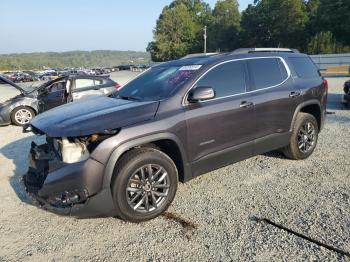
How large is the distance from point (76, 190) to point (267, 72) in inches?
127

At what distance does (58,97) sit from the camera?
10289mm

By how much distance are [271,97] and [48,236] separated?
3452 mm

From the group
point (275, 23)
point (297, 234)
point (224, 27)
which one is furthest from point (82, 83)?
point (224, 27)

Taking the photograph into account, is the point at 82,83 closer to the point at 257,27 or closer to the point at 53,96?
the point at 53,96

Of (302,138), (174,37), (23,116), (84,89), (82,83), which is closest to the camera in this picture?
(302,138)

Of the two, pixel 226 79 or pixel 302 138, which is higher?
pixel 226 79

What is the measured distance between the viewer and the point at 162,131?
12.6ft

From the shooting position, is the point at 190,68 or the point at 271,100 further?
the point at 271,100

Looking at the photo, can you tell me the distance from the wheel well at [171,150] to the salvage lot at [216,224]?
47 cm

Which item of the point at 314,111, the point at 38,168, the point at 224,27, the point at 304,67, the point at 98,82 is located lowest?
the point at 38,168

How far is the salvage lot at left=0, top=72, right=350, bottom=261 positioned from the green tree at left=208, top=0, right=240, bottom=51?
70837 millimetres

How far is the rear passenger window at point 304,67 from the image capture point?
18.3 feet

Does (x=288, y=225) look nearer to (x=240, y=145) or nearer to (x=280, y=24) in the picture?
(x=240, y=145)

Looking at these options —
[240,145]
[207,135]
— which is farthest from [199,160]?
[240,145]
